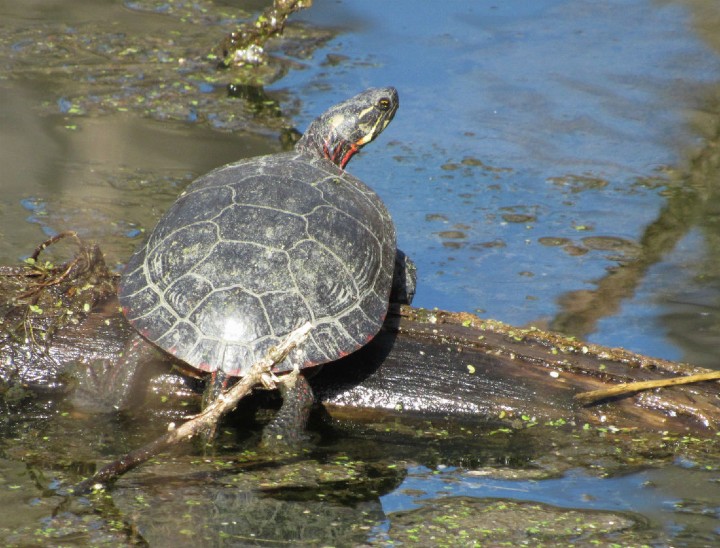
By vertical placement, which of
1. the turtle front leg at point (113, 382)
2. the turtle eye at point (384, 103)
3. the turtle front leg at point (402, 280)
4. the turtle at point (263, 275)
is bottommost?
the turtle front leg at point (113, 382)

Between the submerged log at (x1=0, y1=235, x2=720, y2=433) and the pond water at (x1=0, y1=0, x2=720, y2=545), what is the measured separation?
12.0 inches

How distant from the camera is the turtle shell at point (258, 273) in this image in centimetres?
452

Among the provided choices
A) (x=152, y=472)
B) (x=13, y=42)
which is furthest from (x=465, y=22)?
(x=152, y=472)

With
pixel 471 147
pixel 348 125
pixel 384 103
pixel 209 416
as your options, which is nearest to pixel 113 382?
pixel 209 416

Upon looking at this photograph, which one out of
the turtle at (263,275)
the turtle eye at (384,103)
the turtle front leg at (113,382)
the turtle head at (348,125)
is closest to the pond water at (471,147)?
the turtle front leg at (113,382)

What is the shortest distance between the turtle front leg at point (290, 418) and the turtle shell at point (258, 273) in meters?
0.21

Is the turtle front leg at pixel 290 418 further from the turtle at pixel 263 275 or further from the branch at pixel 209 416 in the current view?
the branch at pixel 209 416

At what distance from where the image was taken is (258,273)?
461cm

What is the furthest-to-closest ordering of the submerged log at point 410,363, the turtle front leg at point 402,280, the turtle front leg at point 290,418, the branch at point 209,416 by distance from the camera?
the turtle front leg at point 402,280, the submerged log at point 410,363, the turtle front leg at point 290,418, the branch at point 209,416

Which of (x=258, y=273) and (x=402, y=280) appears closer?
(x=258, y=273)

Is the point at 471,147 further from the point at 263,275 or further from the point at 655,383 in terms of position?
the point at 263,275

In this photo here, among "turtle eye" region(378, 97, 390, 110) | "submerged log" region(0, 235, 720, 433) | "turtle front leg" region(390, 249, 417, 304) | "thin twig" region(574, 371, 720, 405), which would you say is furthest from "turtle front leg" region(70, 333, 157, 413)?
"turtle eye" region(378, 97, 390, 110)

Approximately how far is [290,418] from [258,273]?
722mm

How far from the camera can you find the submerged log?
4836 mm
